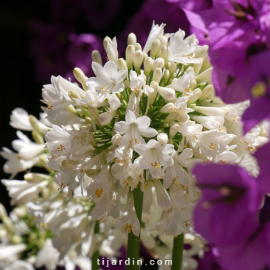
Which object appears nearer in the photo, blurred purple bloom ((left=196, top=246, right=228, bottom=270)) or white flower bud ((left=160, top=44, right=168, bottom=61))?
white flower bud ((left=160, top=44, right=168, bottom=61))

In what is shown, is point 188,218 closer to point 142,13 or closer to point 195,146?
point 195,146

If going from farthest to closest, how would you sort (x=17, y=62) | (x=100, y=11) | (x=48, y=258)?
(x=17, y=62)
(x=100, y=11)
(x=48, y=258)

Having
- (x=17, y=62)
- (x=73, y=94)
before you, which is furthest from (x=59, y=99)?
(x=17, y=62)

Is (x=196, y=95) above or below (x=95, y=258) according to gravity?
above

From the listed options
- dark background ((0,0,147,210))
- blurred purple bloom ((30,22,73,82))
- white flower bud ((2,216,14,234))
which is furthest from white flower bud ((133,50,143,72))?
dark background ((0,0,147,210))

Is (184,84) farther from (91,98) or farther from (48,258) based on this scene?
(48,258)

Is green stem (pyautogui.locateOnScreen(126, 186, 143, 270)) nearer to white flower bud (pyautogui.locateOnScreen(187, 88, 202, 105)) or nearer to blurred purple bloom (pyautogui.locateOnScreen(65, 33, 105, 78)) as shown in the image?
white flower bud (pyautogui.locateOnScreen(187, 88, 202, 105))
